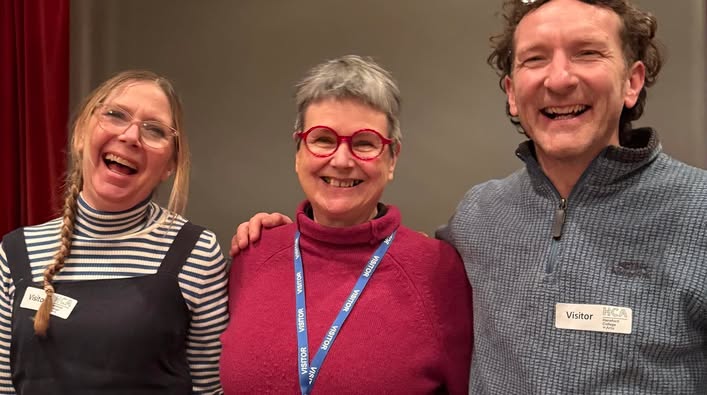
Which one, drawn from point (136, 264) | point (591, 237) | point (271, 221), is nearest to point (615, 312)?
point (591, 237)

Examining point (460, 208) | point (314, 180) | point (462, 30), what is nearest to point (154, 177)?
point (314, 180)

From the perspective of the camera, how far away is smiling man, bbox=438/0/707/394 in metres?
1.31

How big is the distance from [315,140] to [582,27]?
769mm

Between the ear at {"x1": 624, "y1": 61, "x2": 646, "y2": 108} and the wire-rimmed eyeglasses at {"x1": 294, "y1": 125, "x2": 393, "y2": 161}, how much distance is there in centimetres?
65

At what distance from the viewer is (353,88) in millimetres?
1688

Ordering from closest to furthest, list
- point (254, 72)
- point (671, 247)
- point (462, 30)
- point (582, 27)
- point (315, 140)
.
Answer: point (671, 247) → point (582, 27) → point (315, 140) → point (462, 30) → point (254, 72)

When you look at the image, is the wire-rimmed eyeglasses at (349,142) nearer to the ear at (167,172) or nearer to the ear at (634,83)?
the ear at (167,172)

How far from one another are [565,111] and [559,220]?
27 cm

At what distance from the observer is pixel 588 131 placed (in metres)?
1.41

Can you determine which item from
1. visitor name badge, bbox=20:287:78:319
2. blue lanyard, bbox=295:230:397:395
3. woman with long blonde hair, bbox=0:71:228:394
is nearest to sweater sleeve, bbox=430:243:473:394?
blue lanyard, bbox=295:230:397:395

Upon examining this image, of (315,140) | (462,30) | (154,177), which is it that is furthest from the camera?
(462,30)

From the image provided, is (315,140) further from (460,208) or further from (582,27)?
(582,27)

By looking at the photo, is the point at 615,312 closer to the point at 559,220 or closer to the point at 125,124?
the point at 559,220

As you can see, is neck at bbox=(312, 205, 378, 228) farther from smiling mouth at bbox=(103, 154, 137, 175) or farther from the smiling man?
smiling mouth at bbox=(103, 154, 137, 175)
